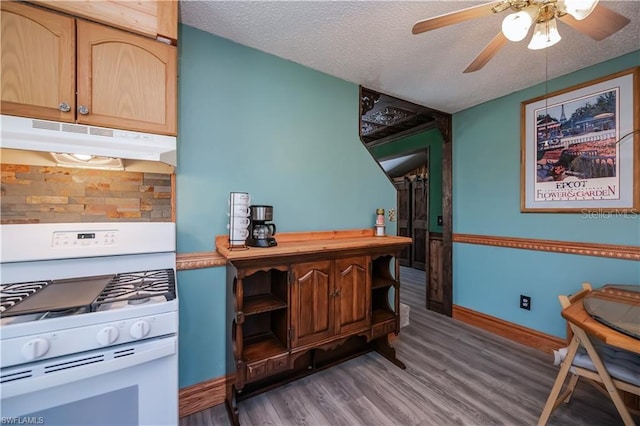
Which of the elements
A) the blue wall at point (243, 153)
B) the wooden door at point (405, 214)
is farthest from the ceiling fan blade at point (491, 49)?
the wooden door at point (405, 214)

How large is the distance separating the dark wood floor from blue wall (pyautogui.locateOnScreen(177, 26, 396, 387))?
55 centimetres

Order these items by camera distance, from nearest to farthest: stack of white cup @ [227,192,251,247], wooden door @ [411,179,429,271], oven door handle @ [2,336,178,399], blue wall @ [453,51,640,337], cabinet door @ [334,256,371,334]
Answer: oven door handle @ [2,336,178,399], stack of white cup @ [227,192,251,247], cabinet door @ [334,256,371,334], blue wall @ [453,51,640,337], wooden door @ [411,179,429,271]

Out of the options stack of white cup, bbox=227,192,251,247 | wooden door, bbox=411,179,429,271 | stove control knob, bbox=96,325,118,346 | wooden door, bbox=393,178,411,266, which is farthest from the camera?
wooden door, bbox=393,178,411,266

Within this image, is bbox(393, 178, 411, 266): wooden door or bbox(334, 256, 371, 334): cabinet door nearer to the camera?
bbox(334, 256, 371, 334): cabinet door

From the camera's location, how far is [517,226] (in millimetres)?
2637

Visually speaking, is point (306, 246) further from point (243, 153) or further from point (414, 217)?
point (414, 217)

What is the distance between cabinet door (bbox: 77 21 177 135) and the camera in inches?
46.4

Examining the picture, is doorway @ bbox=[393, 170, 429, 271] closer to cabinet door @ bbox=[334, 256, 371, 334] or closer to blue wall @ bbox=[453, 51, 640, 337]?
blue wall @ bbox=[453, 51, 640, 337]

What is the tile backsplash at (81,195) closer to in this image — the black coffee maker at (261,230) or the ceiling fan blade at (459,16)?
the black coffee maker at (261,230)

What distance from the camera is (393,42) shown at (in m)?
1.83

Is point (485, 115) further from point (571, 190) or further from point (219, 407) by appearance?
point (219, 407)

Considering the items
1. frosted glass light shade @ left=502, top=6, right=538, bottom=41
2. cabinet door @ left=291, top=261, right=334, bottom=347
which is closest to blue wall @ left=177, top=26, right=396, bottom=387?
cabinet door @ left=291, top=261, right=334, bottom=347

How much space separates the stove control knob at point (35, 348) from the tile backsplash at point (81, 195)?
76cm

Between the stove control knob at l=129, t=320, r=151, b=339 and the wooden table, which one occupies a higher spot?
the stove control knob at l=129, t=320, r=151, b=339
